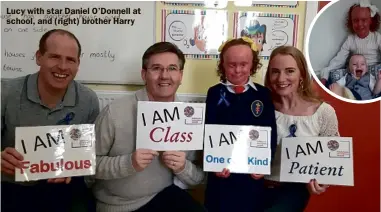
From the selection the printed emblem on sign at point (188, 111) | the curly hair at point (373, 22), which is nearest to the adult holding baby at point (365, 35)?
the curly hair at point (373, 22)

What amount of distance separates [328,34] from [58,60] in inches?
45.4

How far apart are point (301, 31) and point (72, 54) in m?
1.00

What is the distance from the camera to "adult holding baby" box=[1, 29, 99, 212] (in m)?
1.48

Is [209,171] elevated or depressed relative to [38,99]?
depressed

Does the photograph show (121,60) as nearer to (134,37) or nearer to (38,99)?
(134,37)

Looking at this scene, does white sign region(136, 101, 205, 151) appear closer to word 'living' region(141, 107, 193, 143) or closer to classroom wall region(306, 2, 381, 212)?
word 'living' region(141, 107, 193, 143)

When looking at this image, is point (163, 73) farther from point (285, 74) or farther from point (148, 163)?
point (285, 74)

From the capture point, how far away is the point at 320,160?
1.45 m

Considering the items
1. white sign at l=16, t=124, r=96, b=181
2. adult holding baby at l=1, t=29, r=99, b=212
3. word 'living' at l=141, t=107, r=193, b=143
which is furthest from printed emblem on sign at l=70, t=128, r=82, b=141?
word 'living' at l=141, t=107, r=193, b=143

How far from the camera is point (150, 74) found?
1441 mm

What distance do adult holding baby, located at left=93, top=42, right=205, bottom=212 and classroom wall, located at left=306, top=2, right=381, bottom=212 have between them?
0.71m

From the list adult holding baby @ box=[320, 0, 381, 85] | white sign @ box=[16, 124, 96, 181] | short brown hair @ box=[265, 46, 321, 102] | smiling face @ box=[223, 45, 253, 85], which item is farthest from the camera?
adult holding baby @ box=[320, 0, 381, 85]

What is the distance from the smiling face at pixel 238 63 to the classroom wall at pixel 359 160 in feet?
1.47

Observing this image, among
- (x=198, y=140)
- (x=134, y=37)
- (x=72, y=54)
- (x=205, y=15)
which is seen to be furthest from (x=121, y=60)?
(x=198, y=140)
